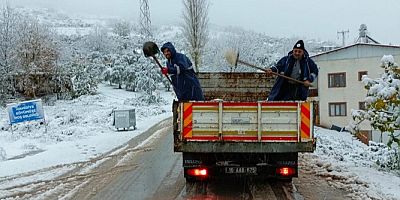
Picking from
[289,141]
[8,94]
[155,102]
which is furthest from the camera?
[155,102]

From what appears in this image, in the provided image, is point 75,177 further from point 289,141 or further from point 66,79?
point 66,79

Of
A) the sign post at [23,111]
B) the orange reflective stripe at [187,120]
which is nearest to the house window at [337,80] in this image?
the sign post at [23,111]

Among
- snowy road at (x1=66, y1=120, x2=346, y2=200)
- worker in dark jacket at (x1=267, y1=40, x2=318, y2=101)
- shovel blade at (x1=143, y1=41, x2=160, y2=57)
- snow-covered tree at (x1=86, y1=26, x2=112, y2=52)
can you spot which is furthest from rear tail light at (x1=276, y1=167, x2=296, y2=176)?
snow-covered tree at (x1=86, y1=26, x2=112, y2=52)

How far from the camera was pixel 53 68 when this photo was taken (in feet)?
140

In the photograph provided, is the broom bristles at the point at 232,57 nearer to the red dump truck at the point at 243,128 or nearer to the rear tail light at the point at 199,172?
the red dump truck at the point at 243,128

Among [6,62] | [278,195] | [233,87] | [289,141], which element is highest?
[6,62]

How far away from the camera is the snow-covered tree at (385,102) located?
9.38m

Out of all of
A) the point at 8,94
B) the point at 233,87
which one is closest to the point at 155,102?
the point at 8,94

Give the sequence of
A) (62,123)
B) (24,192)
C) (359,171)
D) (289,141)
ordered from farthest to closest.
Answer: (62,123), (359,171), (24,192), (289,141)

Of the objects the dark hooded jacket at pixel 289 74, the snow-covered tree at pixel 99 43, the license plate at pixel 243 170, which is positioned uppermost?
the snow-covered tree at pixel 99 43

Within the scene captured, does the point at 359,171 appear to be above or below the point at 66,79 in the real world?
below

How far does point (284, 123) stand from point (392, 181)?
8.32 ft

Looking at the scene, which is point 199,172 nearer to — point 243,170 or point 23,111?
point 243,170

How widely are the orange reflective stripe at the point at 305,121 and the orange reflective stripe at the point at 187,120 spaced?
1.75m
